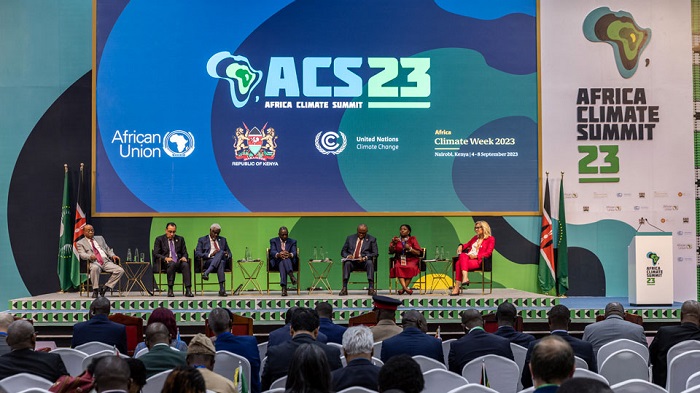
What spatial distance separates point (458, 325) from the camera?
10438 mm

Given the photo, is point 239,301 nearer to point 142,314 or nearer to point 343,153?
point 142,314

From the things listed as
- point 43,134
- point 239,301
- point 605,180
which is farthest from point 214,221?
point 605,180

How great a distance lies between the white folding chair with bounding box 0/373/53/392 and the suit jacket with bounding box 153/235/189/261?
22.0 feet

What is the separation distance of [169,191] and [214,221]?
31.8 inches

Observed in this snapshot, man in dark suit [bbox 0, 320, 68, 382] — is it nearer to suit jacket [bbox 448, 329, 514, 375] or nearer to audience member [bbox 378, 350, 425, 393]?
audience member [bbox 378, 350, 425, 393]

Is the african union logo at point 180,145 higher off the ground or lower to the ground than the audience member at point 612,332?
higher

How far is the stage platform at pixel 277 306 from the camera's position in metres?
10.3

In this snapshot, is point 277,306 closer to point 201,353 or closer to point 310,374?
point 201,353

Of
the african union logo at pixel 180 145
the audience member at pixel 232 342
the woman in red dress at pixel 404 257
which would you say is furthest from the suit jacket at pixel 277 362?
the african union logo at pixel 180 145

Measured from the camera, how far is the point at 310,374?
340 centimetres

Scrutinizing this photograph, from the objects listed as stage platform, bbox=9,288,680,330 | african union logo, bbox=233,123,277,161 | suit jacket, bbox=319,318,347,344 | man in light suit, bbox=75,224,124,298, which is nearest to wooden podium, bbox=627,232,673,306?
stage platform, bbox=9,288,680,330

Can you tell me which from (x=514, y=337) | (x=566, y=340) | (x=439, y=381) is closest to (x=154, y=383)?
(x=439, y=381)

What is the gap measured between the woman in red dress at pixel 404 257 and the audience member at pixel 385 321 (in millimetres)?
4675

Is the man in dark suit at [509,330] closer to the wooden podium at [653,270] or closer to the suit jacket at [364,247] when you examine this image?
the suit jacket at [364,247]
